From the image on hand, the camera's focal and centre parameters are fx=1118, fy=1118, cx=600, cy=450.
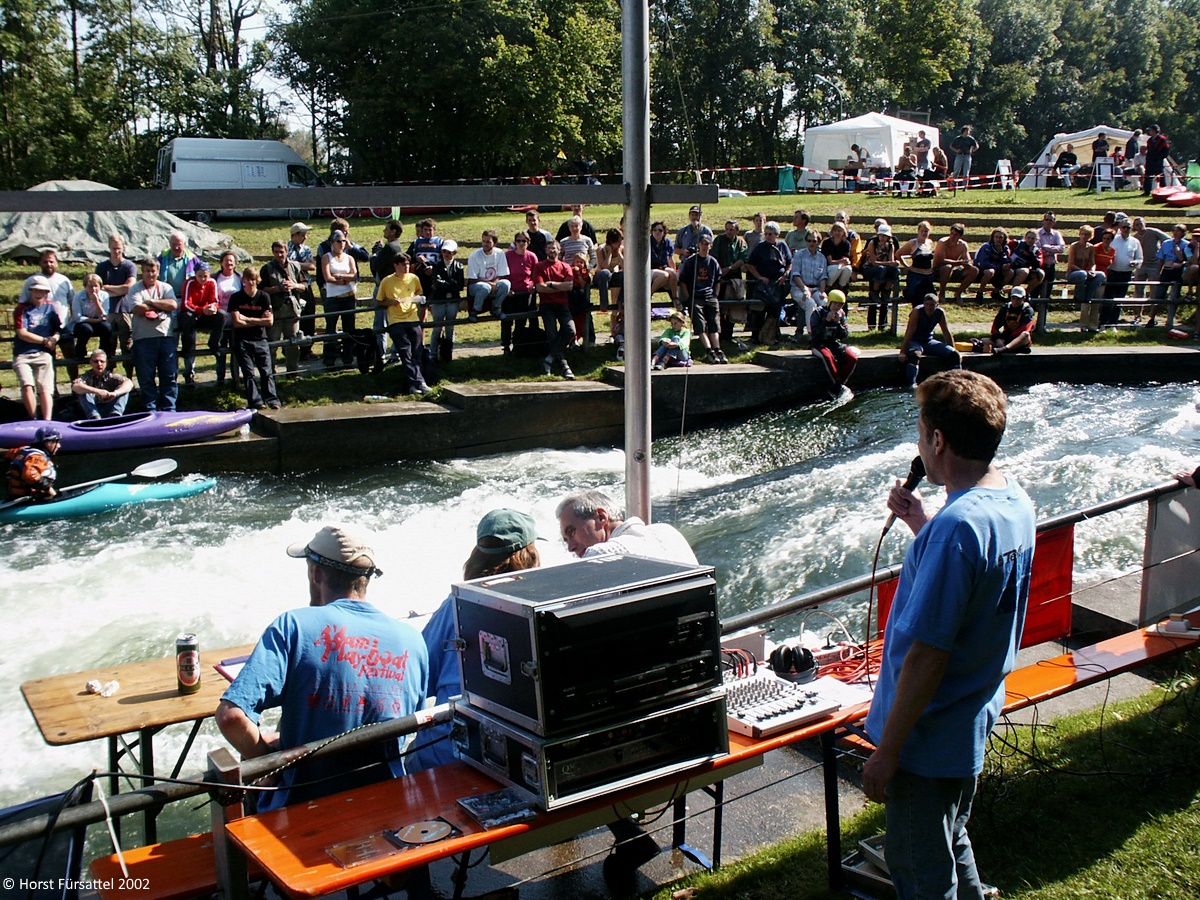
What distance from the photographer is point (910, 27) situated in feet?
201

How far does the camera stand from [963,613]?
2.95 m

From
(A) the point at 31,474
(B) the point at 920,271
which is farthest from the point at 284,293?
(B) the point at 920,271

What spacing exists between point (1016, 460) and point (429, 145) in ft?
29.5

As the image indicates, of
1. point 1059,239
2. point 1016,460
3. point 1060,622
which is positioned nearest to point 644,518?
point 1060,622

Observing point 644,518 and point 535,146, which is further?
point 535,146

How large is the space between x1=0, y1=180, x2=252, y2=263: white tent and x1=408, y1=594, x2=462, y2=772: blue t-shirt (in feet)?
61.9

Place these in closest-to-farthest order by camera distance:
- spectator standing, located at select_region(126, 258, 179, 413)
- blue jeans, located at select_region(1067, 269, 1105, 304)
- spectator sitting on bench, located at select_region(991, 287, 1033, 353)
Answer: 1. spectator standing, located at select_region(126, 258, 179, 413)
2. spectator sitting on bench, located at select_region(991, 287, 1033, 353)
3. blue jeans, located at select_region(1067, 269, 1105, 304)

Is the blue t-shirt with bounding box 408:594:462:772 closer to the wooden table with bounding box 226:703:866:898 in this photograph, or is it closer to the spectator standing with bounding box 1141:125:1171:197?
the wooden table with bounding box 226:703:866:898

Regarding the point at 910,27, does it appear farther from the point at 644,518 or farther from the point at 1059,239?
the point at 644,518

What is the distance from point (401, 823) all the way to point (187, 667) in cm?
204

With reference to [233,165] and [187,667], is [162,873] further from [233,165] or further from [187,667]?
[233,165]

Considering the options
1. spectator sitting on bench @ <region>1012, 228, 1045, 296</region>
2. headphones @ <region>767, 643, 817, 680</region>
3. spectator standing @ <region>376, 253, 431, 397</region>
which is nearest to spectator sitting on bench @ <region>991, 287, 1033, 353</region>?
spectator sitting on bench @ <region>1012, 228, 1045, 296</region>

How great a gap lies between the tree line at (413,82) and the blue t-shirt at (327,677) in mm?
2950

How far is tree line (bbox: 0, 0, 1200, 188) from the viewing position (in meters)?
10.1
